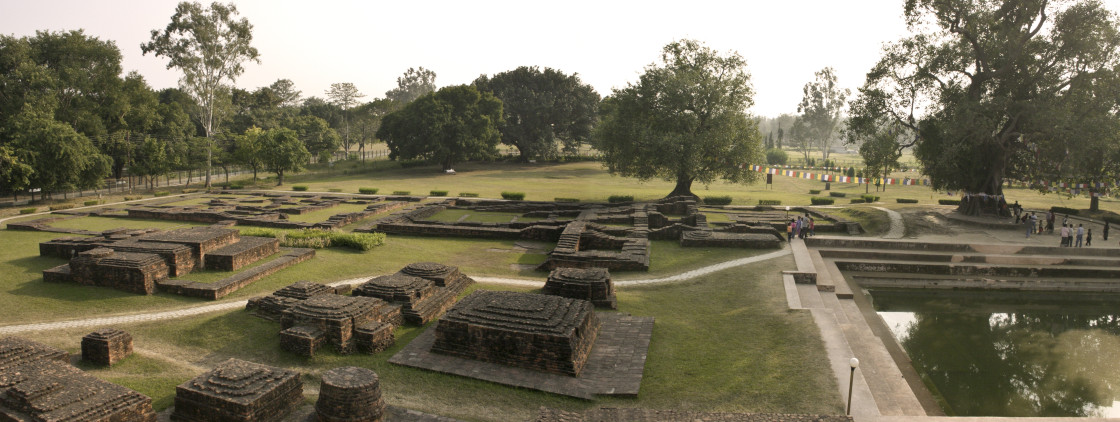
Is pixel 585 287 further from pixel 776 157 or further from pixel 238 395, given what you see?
pixel 776 157

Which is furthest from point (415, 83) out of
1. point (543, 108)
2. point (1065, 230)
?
point (1065, 230)

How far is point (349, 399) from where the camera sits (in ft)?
21.5

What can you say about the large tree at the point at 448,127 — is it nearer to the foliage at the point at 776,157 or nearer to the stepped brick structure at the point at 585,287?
the foliage at the point at 776,157

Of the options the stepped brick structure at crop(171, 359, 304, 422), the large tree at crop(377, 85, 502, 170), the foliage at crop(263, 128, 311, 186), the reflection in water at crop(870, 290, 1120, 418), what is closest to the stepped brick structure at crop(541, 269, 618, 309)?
the stepped brick structure at crop(171, 359, 304, 422)

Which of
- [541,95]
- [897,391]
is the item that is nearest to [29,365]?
[897,391]

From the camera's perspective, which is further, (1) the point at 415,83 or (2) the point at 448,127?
(1) the point at 415,83

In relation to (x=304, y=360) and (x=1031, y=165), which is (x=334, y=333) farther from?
(x=1031, y=165)

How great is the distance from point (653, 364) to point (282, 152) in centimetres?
3489

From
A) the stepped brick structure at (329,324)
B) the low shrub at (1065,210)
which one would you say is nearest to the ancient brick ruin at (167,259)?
the stepped brick structure at (329,324)

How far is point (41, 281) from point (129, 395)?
8.87m

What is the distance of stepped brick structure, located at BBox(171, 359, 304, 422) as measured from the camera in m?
6.55

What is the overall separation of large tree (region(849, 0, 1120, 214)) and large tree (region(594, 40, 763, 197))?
554cm

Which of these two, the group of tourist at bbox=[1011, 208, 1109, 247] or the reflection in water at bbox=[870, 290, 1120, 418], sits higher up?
the group of tourist at bbox=[1011, 208, 1109, 247]

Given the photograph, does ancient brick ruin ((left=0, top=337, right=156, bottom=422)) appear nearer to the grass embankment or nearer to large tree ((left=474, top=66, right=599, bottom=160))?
the grass embankment
